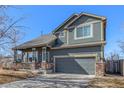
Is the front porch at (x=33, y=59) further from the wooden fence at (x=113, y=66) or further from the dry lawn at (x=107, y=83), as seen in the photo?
the dry lawn at (x=107, y=83)

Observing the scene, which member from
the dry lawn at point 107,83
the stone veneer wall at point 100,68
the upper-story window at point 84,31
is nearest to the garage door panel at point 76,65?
the stone veneer wall at point 100,68

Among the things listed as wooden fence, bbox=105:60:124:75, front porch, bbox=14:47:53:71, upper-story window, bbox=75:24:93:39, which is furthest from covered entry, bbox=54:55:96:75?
upper-story window, bbox=75:24:93:39

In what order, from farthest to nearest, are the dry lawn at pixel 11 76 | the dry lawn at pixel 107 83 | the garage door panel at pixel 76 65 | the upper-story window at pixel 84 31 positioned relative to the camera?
the upper-story window at pixel 84 31
the garage door panel at pixel 76 65
the dry lawn at pixel 11 76
the dry lawn at pixel 107 83

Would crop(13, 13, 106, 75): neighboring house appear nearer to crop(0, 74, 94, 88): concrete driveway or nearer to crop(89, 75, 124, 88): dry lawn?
crop(89, 75, 124, 88): dry lawn

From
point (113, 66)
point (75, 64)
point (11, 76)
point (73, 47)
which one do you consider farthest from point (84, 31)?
point (11, 76)

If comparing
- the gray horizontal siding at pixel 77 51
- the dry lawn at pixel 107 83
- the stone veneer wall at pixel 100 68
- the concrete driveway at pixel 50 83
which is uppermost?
the gray horizontal siding at pixel 77 51

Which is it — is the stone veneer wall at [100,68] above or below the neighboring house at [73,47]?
below

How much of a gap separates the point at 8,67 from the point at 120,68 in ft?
28.4

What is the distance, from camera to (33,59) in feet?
61.2

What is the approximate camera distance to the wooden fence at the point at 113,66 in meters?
14.9

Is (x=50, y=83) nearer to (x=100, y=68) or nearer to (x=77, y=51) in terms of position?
(x=100, y=68)

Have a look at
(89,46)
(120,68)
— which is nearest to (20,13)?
(89,46)

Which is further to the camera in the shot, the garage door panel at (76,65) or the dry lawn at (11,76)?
the garage door panel at (76,65)

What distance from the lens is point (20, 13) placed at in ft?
41.9
